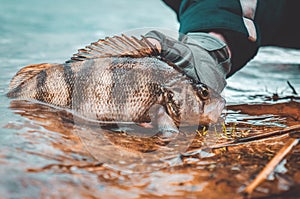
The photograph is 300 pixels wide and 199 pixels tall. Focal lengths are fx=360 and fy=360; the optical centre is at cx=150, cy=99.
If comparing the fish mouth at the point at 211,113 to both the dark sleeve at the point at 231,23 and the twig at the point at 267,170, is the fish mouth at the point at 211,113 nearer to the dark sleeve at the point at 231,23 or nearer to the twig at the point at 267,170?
the twig at the point at 267,170

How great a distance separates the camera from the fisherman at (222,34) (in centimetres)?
257

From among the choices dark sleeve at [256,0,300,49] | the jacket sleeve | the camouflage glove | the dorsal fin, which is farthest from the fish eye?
dark sleeve at [256,0,300,49]

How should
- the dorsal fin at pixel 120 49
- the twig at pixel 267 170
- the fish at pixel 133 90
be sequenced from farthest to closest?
the dorsal fin at pixel 120 49, the fish at pixel 133 90, the twig at pixel 267 170

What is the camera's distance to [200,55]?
2.69 m

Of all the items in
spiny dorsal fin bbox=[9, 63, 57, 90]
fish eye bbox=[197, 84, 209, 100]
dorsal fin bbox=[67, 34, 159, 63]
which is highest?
dorsal fin bbox=[67, 34, 159, 63]

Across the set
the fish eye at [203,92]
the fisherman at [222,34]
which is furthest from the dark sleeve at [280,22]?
the fish eye at [203,92]

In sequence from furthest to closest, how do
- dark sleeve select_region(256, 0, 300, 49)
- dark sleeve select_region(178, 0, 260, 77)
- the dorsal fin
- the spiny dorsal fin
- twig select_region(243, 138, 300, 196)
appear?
dark sleeve select_region(256, 0, 300, 49), dark sleeve select_region(178, 0, 260, 77), the spiny dorsal fin, the dorsal fin, twig select_region(243, 138, 300, 196)

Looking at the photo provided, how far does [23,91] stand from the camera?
268 centimetres

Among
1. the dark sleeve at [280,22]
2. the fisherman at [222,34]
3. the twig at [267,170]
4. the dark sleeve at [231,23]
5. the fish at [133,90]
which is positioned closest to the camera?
the twig at [267,170]

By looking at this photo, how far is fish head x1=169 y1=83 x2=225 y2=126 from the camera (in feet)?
7.60

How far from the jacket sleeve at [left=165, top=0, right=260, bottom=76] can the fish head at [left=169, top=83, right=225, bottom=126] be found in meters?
1.10

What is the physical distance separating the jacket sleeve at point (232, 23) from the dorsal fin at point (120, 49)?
3.35 feet

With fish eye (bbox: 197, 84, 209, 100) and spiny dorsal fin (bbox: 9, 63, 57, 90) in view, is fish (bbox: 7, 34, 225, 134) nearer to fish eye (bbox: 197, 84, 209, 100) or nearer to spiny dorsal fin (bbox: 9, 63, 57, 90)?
fish eye (bbox: 197, 84, 209, 100)

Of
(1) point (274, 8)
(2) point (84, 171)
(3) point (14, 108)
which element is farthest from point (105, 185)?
(1) point (274, 8)
